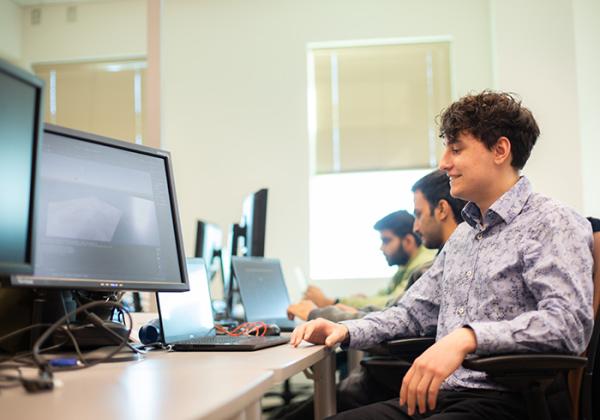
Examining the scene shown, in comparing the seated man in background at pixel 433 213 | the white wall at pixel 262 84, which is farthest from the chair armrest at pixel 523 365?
the white wall at pixel 262 84

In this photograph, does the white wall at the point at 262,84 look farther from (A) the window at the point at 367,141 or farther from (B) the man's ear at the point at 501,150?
(B) the man's ear at the point at 501,150

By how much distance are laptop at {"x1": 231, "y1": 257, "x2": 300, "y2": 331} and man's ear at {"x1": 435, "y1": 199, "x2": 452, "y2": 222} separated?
711 millimetres

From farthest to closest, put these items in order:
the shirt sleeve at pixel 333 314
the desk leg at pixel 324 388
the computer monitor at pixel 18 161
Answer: the shirt sleeve at pixel 333 314 → the desk leg at pixel 324 388 → the computer monitor at pixel 18 161

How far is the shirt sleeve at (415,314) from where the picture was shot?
170 centimetres

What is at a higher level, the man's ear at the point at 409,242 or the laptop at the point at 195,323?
the man's ear at the point at 409,242

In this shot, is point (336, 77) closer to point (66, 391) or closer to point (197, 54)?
point (197, 54)

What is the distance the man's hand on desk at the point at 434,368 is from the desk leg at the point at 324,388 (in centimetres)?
47

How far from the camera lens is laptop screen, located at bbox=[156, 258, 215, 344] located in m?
1.66

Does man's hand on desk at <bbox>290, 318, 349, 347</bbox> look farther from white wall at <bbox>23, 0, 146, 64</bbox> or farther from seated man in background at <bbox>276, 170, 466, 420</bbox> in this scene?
white wall at <bbox>23, 0, 146, 64</bbox>

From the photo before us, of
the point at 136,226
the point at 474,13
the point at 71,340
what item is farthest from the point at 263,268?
the point at 474,13

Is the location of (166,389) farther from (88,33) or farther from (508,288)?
(88,33)

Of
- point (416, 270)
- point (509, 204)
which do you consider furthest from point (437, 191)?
point (509, 204)

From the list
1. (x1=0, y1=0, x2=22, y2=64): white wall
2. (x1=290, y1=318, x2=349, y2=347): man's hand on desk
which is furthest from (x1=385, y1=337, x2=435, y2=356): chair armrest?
(x1=0, y1=0, x2=22, y2=64): white wall

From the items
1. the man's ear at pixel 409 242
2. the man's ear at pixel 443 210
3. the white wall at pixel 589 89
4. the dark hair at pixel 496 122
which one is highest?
the white wall at pixel 589 89
